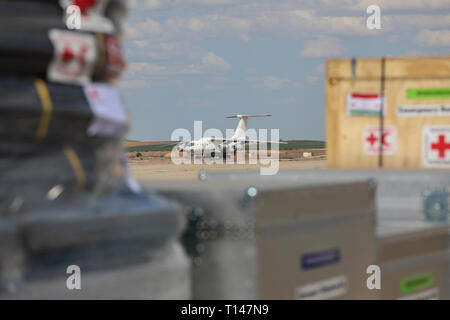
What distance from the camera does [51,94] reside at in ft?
8.15

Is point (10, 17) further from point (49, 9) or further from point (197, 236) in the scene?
point (197, 236)

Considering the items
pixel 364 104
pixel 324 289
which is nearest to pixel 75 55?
pixel 324 289

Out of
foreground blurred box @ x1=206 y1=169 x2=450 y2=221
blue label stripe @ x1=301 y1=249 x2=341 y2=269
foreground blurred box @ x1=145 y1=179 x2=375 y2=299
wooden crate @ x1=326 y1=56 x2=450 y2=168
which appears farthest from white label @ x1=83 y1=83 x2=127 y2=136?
wooden crate @ x1=326 y1=56 x2=450 y2=168

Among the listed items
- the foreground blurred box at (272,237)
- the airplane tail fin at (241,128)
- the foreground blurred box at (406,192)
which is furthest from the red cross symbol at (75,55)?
the airplane tail fin at (241,128)

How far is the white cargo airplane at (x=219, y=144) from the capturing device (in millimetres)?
45875

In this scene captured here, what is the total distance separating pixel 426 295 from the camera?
3895mm

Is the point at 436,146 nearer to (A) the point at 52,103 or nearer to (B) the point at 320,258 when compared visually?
(B) the point at 320,258

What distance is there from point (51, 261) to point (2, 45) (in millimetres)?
811

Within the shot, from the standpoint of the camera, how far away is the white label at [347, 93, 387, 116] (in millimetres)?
5148

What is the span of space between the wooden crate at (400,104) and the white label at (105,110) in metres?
2.75

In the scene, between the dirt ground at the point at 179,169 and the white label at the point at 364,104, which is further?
the dirt ground at the point at 179,169

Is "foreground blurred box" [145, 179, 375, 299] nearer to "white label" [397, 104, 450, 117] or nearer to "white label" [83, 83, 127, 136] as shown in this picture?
"white label" [83, 83, 127, 136]

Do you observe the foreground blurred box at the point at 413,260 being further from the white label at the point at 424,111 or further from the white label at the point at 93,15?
the white label at the point at 93,15
